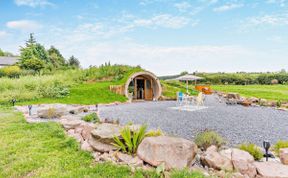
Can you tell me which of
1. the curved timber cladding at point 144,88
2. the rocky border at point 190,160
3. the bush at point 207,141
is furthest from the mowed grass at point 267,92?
the rocky border at point 190,160

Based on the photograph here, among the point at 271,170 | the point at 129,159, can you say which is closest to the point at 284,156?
the point at 271,170

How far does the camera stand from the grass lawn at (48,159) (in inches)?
123

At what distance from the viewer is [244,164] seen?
3.07 meters

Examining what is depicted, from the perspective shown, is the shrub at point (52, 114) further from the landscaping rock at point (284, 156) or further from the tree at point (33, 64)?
→ the tree at point (33, 64)

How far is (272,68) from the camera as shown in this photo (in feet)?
110

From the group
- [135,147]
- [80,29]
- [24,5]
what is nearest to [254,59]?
[80,29]

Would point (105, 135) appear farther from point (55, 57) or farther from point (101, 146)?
point (55, 57)

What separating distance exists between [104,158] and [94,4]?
10.8 meters

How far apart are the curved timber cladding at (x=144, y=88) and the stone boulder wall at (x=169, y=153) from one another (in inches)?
543

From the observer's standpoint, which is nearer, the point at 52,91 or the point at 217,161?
the point at 217,161

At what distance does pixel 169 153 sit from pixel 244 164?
1060mm

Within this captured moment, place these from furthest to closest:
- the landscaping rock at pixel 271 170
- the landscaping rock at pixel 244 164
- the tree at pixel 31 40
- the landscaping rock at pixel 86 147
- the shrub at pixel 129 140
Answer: the tree at pixel 31 40 → the landscaping rock at pixel 86 147 → the shrub at pixel 129 140 → the landscaping rock at pixel 244 164 → the landscaping rock at pixel 271 170

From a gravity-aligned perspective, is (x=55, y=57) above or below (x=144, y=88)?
above

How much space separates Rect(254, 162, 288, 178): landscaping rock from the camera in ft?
9.20
